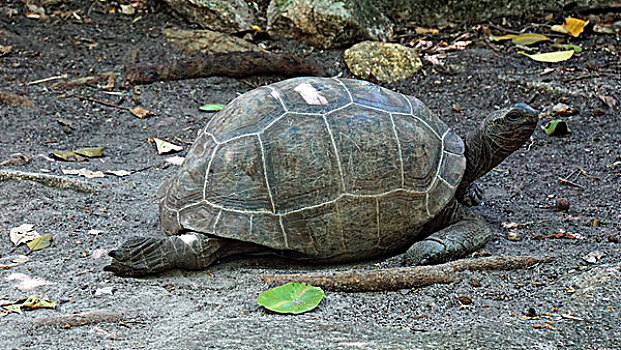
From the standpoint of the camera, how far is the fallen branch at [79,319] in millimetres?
2861

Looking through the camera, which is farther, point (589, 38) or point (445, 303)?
point (589, 38)

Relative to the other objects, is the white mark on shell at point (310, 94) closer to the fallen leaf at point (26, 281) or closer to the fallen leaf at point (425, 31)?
the fallen leaf at point (26, 281)

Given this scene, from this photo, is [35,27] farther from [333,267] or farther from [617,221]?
[617,221]

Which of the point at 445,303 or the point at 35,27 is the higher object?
the point at 445,303

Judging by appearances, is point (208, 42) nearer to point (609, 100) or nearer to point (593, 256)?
point (609, 100)

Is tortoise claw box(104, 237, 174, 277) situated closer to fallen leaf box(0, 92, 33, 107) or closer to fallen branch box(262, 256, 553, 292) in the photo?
fallen branch box(262, 256, 553, 292)

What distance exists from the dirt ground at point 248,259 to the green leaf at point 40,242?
52mm

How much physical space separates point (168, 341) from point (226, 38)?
226 inches

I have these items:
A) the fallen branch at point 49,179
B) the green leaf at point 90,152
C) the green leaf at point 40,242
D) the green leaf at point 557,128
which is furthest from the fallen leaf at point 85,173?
the green leaf at point 557,128

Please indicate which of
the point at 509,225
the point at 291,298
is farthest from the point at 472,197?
the point at 291,298

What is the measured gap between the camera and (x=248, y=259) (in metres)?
3.87

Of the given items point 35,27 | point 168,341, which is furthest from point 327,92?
point 35,27

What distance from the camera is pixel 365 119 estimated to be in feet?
12.6

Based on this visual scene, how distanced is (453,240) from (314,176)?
944 mm
